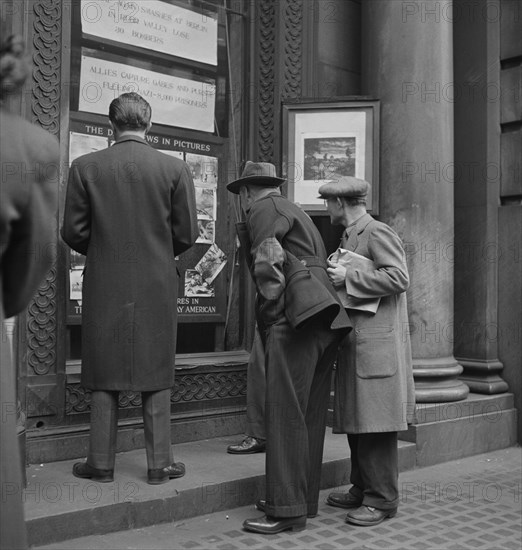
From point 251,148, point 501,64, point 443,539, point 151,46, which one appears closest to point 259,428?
point 443,539

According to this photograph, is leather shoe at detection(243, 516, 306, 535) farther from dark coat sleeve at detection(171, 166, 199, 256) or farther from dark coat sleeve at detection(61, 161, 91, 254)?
dark coat sleeve at detection(61, 161, 91, 254)

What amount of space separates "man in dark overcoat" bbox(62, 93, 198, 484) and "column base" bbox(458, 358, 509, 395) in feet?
11.6

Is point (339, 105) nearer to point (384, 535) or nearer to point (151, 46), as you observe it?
point (151, 46)

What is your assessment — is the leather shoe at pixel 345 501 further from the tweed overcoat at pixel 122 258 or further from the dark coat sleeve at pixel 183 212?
the dark coat sleeve at pixel 183 212

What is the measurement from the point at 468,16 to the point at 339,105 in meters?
2.03

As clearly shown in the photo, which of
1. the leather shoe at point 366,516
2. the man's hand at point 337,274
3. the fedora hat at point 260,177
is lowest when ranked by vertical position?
the leather shoe at point 366,516

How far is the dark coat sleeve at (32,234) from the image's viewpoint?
1840 mm

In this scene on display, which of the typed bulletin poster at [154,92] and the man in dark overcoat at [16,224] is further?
the typed bulletin poster at [154,92]

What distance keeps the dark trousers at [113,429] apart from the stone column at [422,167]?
8.60ft

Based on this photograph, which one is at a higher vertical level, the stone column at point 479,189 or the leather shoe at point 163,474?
the stone column at point 479,189

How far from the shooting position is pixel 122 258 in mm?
4430

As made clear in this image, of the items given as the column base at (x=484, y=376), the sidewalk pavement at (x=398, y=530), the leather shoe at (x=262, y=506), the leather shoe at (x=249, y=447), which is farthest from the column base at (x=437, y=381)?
the leather shoe at (x=262, y=506)

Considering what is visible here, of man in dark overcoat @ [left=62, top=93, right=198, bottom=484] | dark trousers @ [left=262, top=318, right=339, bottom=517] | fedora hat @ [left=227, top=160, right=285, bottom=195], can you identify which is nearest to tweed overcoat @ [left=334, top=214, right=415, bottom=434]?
dark trousers @ [left=262, top=318, right=339, bottom=517]

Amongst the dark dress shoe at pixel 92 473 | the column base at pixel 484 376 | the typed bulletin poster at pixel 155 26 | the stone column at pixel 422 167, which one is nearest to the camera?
the dark dress shoe at pixel 92 473
